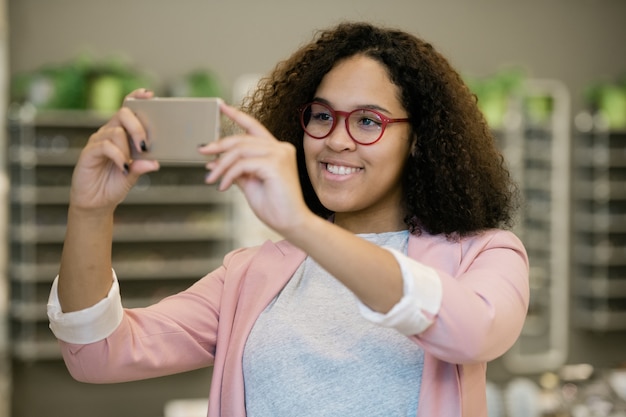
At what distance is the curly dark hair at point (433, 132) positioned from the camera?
60.7 inches

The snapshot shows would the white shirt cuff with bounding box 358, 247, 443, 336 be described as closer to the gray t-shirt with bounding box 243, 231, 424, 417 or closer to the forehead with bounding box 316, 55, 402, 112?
the gray t-shirt with bounding box 243, 231, 424, 417

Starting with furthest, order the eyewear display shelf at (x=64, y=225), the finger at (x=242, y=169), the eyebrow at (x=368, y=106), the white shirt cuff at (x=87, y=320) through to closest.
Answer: the eyewear display shelf at (x=64, y=225) → the eyebrow at (x=368, y=106) → the white shirt cuff at (x=87, y=320) → the finger at (x=242, y=169)

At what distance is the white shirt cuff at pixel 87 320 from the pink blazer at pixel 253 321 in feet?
0.06

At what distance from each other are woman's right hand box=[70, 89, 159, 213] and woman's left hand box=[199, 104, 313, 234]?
0.47ft

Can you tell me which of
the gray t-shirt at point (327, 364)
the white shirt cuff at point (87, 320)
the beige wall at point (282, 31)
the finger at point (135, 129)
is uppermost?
the beige wall at point (282, 31)

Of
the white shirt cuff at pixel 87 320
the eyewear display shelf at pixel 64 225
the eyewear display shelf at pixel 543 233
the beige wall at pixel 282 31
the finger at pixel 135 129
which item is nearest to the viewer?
the finger at pixel 135 129

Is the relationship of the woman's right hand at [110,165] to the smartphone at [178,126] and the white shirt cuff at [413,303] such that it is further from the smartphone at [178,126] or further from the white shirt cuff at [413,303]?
the white shirt cuff at [413,303]

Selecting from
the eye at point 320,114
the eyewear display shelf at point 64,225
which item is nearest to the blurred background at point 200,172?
the eyewear display shelf at point 64,225

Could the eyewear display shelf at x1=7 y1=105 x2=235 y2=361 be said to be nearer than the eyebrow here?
No

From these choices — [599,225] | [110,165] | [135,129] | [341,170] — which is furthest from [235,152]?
[599,225]

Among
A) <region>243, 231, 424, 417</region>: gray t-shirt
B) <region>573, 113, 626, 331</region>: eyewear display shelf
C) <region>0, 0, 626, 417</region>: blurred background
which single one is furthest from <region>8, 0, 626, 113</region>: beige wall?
<region>243, 231, 424, 417</region>: gray t-shirt

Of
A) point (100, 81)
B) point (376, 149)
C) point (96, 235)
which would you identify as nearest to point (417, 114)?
point (376, 149)

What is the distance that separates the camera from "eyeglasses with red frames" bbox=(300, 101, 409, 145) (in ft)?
4.76

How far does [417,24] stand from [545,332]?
263 centimetres
